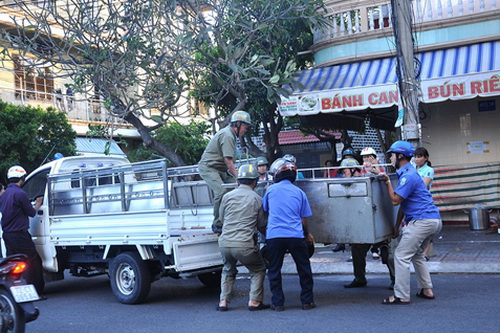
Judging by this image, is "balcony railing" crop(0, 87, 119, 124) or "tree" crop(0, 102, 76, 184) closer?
"tree" crop(0, 102, 76, 184)

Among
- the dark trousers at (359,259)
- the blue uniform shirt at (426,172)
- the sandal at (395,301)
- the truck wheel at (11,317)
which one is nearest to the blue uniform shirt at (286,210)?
the sandal at (395,301)

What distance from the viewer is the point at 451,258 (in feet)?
32.7

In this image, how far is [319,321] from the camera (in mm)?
6469

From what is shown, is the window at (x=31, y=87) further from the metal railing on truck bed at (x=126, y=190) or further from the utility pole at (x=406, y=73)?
the utility pole at (x=406, y=73)

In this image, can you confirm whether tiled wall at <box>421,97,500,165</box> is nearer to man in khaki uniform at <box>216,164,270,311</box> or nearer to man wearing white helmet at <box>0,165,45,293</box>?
man in khaki uniform at <box>216,164,270,311</box>

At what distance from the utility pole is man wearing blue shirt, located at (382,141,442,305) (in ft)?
9.58

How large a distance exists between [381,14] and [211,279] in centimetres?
778

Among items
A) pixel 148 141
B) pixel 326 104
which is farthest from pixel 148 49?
pixel 326 104

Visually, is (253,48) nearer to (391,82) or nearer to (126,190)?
(391,82)

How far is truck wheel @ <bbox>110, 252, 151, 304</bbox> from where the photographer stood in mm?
7863

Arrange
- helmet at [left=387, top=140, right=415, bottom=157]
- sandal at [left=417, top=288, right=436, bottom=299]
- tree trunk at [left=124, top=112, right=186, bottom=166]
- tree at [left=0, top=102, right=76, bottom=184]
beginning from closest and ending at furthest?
helmet at [left=387, top=140, right=415, bottom=157] → sandal at [left=417, top=288, right=436, bottom=299] → tree trunk at [left=124, top=112, right=186, bottom=166] → tree at [left=0, top=102, right=76, bottom=184]

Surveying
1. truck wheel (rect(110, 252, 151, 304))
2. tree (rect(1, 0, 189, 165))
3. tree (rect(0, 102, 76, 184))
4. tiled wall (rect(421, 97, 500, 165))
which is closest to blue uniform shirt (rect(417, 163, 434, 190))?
truck wheel (rect(110, 252, 151, 304))

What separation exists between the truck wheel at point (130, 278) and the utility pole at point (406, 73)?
15.4 ft

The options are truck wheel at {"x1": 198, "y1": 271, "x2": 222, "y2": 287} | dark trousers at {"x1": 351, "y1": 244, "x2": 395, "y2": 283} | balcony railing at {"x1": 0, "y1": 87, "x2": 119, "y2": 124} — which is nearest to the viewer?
dark trousers at {"x1": 351, "y1": 244, "x2": 395, "y2": 283}
